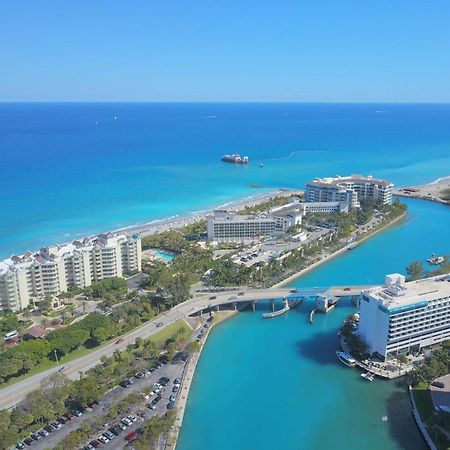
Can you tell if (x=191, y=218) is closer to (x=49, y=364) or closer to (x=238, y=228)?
(x=238, y=228)

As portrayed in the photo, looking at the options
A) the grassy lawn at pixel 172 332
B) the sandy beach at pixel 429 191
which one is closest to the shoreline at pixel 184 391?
the grassy lawn at pixel 172 332

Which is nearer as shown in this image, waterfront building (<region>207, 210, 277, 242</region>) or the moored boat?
the moored boat

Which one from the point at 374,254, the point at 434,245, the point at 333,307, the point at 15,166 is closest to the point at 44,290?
the point at 333,307

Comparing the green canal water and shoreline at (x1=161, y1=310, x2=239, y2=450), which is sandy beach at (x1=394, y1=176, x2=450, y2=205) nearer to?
the green canal water

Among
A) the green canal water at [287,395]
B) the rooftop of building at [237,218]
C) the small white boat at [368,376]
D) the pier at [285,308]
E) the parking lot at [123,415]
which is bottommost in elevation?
the green canal water at [287,395]

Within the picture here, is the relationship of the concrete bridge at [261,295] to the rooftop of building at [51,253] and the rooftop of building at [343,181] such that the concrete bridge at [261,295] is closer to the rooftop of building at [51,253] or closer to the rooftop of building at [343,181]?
the rooftop of building at [51,253]

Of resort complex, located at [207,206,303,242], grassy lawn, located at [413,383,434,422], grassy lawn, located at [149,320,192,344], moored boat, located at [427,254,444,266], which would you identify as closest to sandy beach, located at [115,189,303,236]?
resort complex, located at [207,206,303,242]
